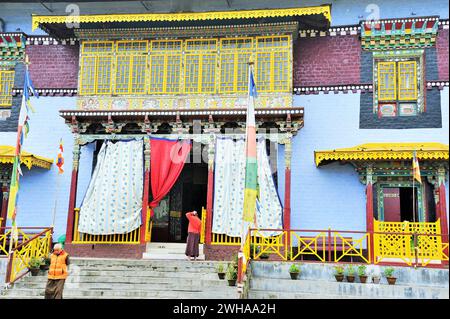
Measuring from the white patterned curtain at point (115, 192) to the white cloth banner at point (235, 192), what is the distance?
2408 mm

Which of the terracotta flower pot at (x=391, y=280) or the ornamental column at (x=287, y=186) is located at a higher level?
the ornamental column at (x=287, y=186)

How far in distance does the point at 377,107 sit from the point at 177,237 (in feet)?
Answer: 25.8

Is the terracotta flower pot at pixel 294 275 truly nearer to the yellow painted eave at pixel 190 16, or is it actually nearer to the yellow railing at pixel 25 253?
the yellow railing at pixel 25 253

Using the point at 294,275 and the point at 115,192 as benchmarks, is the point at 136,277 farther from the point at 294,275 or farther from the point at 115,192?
the point at 294,275

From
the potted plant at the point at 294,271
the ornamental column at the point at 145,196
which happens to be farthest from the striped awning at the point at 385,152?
the ornamental column at the point at 145,196

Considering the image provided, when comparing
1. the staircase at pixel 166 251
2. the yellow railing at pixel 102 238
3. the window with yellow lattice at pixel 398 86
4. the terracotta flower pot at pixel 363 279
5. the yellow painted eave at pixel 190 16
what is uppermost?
the yellow painted eave at pixel 190 16

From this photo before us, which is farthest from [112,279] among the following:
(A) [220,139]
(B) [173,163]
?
(A) [220,139]

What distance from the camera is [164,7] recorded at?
17953 mm

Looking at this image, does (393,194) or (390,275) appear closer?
(390,275)

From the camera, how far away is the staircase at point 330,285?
12599mm

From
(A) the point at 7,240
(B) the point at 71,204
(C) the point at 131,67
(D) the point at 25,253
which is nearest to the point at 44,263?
(D) the point at 25,253

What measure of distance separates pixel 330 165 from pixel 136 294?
7.32 m

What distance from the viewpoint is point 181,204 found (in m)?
18.1

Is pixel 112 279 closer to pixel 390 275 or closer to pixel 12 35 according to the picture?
pixel 390 275
